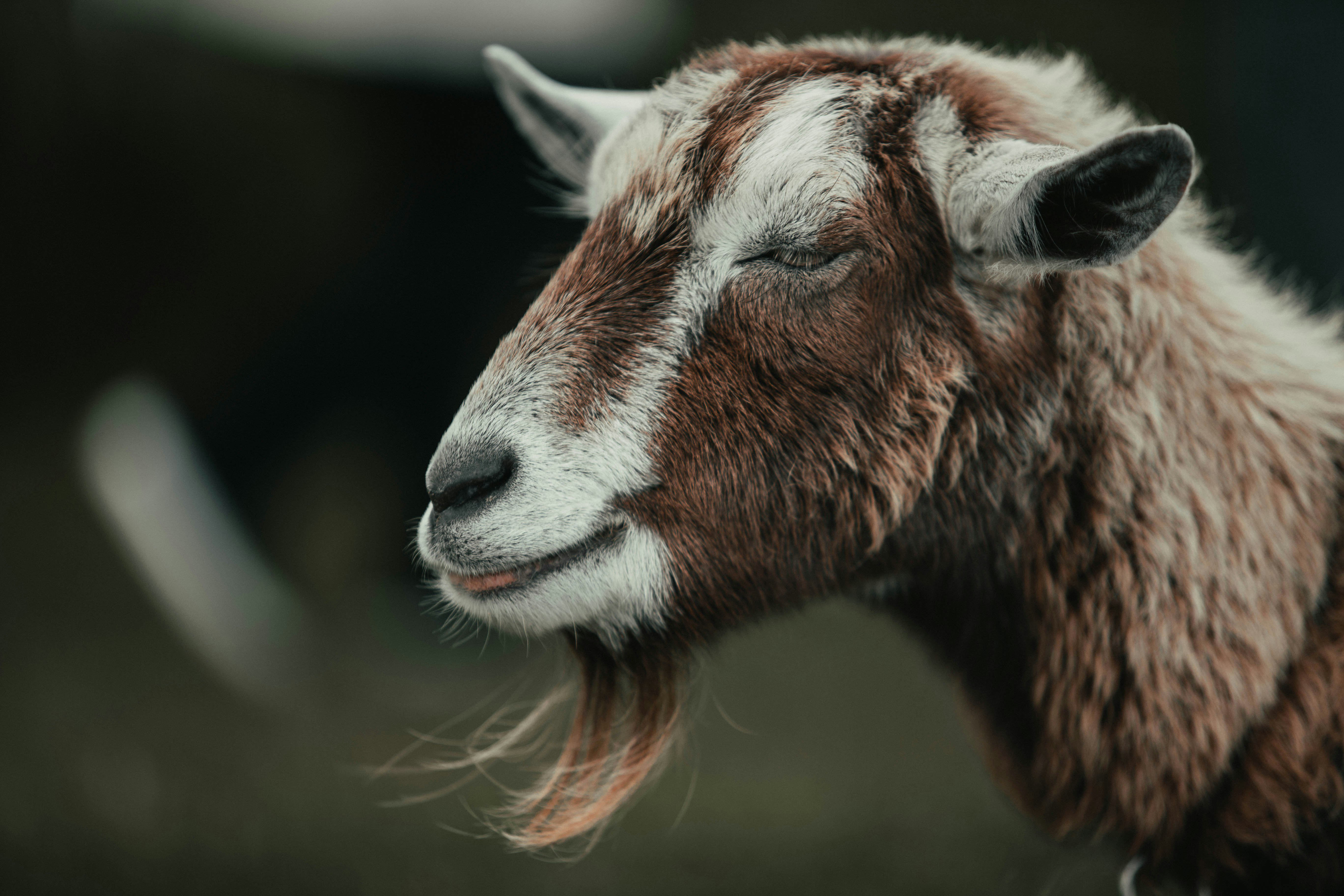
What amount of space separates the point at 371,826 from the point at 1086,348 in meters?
4.21

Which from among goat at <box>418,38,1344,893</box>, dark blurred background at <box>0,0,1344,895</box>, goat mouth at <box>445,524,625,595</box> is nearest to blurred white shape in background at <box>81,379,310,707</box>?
dark blurred background at <box>0,0,1344,895</box>

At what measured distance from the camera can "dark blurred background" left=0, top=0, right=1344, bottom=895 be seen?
489 centimetres

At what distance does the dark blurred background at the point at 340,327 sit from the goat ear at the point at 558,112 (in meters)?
2.22

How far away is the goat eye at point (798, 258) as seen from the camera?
189 cm

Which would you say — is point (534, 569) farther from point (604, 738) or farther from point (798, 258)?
point (798, 258)

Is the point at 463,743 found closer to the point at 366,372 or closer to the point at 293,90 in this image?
the point at 366,372

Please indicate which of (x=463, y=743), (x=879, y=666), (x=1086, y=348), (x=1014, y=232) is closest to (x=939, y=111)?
(x=1014, y=232)

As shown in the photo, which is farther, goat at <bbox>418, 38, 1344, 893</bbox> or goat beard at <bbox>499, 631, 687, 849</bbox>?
goat beard at <bbox>499, 631, 687, 849</bbox>

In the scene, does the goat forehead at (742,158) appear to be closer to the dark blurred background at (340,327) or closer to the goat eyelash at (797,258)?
the goat eyelash at (797,258)

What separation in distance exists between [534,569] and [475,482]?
0.22 metres

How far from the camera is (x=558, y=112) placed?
8.79 feet

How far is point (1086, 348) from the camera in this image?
2.04 meters

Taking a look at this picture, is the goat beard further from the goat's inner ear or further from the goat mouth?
the goat's inner ear

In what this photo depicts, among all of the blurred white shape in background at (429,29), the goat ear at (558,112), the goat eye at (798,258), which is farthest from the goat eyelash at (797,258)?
the blurred white shape in background at (429,29)
